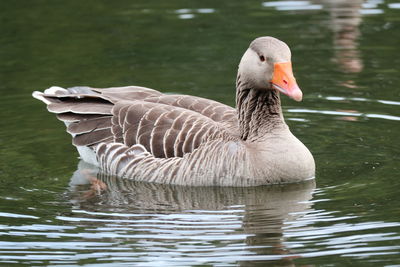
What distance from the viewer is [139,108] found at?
48.7 feet

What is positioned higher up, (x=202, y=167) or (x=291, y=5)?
(x=291, y=5)

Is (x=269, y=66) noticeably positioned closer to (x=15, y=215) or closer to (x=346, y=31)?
(x=15, y=215)

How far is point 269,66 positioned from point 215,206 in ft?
7.04

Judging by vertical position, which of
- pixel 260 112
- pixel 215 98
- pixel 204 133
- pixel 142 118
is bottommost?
pixel 215 98

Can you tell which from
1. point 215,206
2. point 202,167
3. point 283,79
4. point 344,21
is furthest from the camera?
point 344,21

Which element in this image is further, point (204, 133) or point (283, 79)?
point (204, 133)

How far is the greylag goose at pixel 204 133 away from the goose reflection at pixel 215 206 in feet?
0.70

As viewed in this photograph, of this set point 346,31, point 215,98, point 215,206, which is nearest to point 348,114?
point 215,98

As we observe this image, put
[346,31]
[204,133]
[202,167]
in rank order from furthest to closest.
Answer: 1. [346,31]
2. [204,133]
3. [202,167]

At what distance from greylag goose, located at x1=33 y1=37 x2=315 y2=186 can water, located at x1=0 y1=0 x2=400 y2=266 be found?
268 mm

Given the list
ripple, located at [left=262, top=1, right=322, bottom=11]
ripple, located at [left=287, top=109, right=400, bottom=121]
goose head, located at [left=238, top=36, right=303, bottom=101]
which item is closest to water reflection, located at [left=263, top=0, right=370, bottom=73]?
ripple, located at [left=262, top=1, right=322, bottom=11]

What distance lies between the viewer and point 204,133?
46.0ft

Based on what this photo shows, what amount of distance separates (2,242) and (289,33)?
1180 cm

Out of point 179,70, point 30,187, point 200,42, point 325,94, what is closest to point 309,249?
point 30,187
